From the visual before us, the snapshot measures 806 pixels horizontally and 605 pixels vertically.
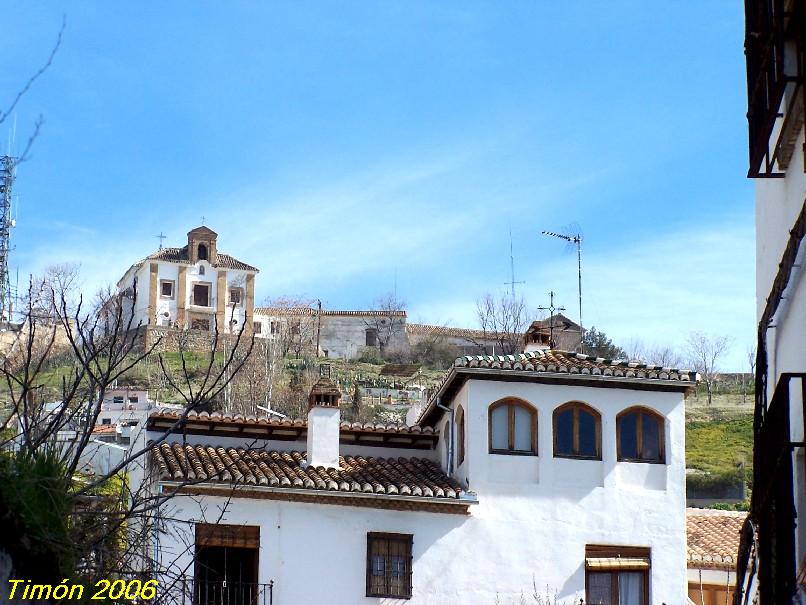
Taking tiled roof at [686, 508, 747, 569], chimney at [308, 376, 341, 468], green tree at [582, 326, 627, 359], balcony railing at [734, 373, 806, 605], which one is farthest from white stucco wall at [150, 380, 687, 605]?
green tree at [582, 326, 627, 359]

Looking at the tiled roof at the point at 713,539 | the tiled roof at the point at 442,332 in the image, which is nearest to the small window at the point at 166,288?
the tiled roof at the point at 442,332

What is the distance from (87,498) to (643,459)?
16.3 meters

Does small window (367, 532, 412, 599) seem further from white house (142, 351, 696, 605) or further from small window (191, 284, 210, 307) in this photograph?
small window (191, 284, 210, 307)

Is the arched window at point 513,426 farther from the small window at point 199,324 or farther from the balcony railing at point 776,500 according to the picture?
the small window at point 199,324

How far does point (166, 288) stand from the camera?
3573 inches

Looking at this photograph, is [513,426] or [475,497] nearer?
[475,497]

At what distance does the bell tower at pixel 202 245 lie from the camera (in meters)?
91.9

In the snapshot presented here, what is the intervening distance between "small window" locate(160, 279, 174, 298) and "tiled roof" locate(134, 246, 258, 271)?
4.73ft

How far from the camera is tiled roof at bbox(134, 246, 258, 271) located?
298ft

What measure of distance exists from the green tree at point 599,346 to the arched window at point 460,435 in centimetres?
4473

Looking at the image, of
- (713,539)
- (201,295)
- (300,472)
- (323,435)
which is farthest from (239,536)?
(201,295)

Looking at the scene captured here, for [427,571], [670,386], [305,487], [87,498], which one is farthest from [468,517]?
[87,498]

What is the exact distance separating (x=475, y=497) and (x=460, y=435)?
1.60 m

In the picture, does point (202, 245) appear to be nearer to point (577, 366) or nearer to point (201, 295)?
point (201, 295)
